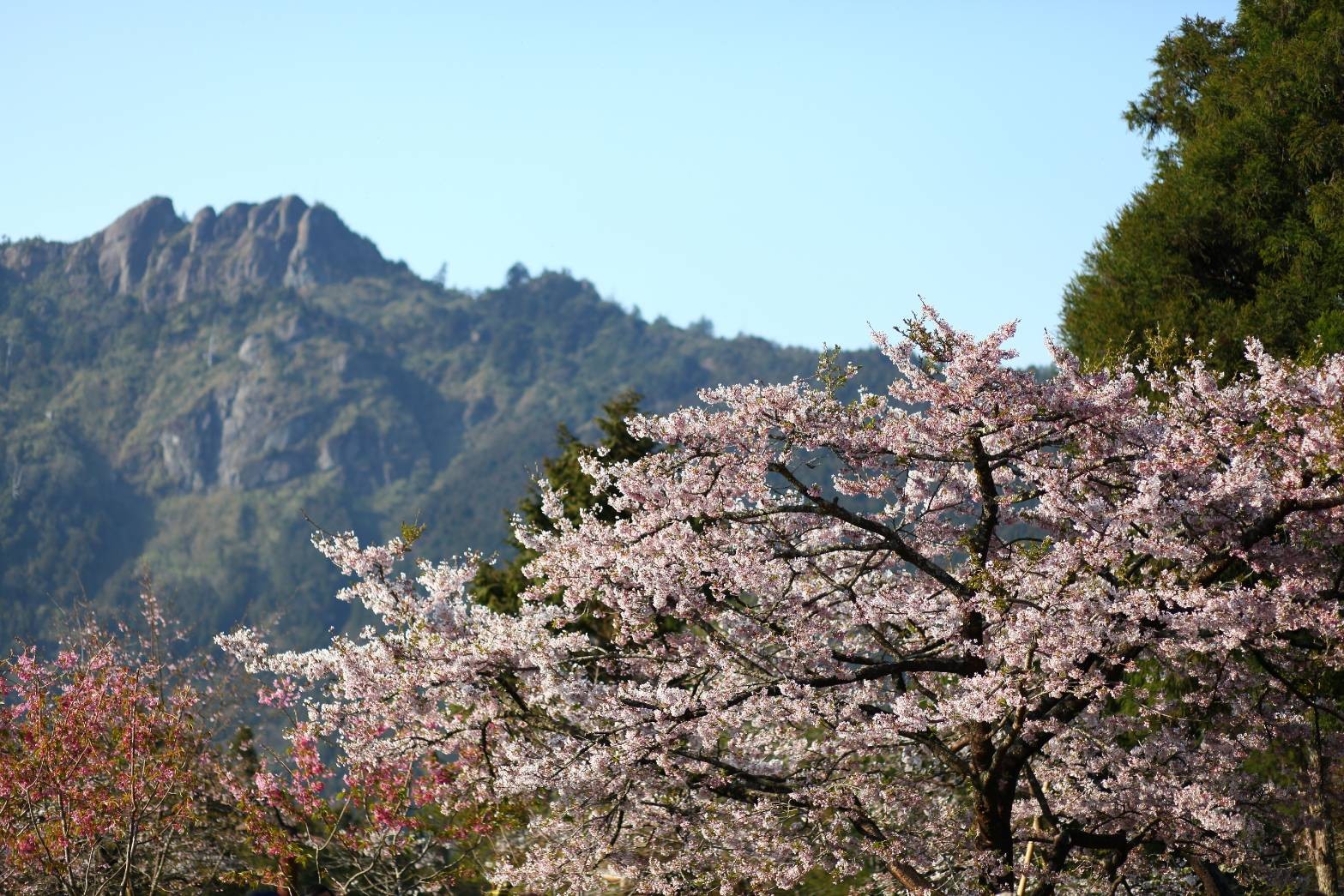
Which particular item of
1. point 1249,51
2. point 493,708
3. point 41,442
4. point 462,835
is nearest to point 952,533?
point 493,708

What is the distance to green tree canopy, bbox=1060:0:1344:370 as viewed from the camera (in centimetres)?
1543

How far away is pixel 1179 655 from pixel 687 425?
3601mm

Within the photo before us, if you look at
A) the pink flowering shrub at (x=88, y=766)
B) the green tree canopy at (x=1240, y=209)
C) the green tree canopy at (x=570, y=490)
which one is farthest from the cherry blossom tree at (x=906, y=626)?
the green tree canopy at (x=570, y=490)

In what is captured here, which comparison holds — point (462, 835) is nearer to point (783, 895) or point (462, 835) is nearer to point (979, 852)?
point (783, 895)

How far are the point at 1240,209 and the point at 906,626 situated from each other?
9667 mm

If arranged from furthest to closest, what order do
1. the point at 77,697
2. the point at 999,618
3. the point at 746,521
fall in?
the point at 77,697 < the point at 746,521 < the point at 999,618

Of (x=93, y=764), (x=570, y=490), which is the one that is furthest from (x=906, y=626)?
(x=570, y=490)

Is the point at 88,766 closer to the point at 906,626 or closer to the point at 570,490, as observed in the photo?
the point at 906,626

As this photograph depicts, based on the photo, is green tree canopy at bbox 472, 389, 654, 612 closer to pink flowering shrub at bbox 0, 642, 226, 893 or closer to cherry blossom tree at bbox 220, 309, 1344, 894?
pink flowering shrub at bbox 0, 642, 226, 893

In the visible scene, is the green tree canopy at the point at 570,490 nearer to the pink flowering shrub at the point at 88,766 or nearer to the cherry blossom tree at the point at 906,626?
the pink flowering shrub at the point at 88,766

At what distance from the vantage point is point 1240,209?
16.4 metres

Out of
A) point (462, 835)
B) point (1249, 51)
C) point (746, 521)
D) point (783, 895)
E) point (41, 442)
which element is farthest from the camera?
point (41, 442)

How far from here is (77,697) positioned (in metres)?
12.5

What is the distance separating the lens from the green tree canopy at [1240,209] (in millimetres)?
15430
